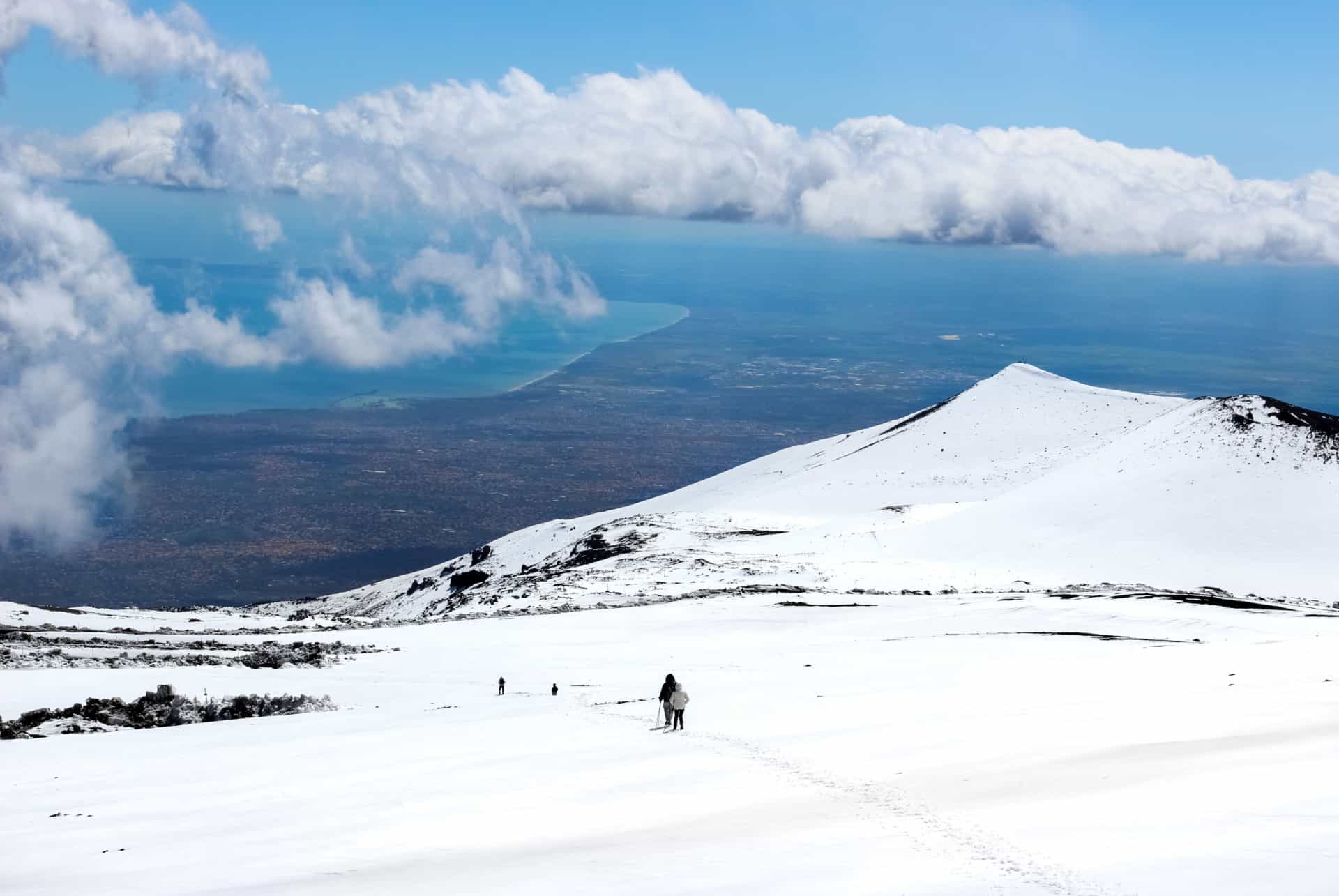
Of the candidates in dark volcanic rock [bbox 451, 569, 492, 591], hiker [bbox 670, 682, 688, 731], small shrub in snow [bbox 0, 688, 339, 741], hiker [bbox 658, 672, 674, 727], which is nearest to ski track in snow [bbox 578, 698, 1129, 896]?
Result: hiker [bbox 670, 682, 688, 731]

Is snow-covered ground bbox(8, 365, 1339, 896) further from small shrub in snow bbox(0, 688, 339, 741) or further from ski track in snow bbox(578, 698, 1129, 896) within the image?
small shrub in snow bbox(0, 688, 339, 741)

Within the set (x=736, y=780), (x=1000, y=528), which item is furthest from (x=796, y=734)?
(x=1000, y=528)

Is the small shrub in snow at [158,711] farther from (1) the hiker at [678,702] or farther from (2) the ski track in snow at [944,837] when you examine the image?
(2) the ski track in snow at [944,837]

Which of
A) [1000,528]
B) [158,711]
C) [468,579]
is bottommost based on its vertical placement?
[468,579]

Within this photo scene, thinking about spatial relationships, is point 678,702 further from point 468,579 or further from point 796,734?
point 468,579

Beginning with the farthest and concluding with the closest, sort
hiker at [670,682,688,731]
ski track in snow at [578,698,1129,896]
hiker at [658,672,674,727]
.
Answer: hiker at [658,672,674,727]
hiker at [670,682,688,731]
ski track in snow at [578,698,1129,896]
